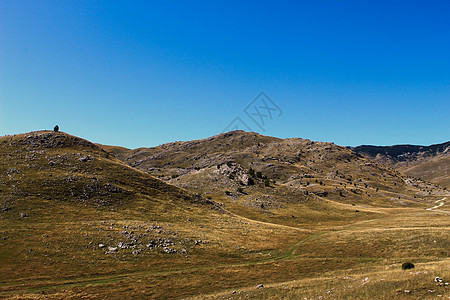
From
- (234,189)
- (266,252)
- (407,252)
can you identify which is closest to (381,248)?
(407,252)

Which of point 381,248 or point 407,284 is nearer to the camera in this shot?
point 407,284

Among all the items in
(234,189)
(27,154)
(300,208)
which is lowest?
(300,208)

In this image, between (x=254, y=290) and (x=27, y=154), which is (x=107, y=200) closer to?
(x=27, y=154)

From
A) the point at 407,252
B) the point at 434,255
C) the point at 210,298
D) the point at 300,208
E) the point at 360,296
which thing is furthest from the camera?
the point at 300,208

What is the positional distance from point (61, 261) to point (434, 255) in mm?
74229

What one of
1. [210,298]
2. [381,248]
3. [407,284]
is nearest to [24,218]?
[210,298]

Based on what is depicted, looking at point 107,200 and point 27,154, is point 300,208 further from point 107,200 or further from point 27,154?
point 27,154

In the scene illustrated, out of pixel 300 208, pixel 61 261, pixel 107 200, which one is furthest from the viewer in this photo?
pixel 300 208

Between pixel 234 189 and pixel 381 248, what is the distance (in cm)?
10184

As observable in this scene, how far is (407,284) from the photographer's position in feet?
95.8

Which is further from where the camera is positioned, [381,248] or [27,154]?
[27,154]

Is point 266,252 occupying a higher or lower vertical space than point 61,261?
lower

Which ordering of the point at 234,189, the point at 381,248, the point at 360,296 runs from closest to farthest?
the point at 360,296 < the point at 381,248 < the point at 234,189

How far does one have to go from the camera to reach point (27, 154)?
92.8 meters
